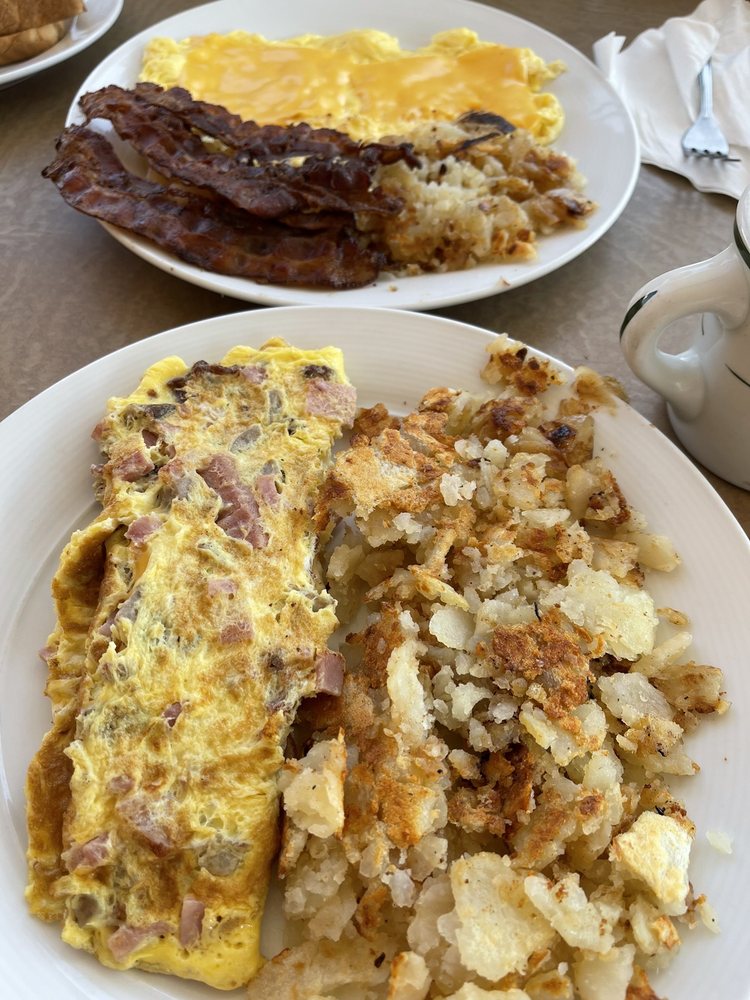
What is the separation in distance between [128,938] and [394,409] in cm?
118

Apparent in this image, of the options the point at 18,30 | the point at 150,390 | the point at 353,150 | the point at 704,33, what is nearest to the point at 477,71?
the point at 353,150

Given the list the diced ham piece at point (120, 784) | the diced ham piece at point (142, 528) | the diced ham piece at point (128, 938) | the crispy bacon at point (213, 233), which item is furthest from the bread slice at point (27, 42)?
the diced ham piece at point (128, 938)

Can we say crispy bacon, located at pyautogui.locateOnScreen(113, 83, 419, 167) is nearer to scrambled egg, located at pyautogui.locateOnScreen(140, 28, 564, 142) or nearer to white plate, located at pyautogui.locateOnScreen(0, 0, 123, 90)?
scrambled egg, located at pyautogui.locateOnScreen(140, 28, 564, 142)

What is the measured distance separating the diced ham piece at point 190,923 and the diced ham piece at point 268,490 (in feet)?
2.25

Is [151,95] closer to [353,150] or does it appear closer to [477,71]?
[353,150]

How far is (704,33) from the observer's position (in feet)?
9.75

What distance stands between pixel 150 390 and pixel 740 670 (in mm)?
1265

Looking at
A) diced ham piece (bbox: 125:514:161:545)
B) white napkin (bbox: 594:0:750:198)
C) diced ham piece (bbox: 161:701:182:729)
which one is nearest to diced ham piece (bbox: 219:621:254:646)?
diced ham piece (bbox: 161:701:182:729)

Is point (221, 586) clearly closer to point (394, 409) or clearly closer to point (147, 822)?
point (147, 822)

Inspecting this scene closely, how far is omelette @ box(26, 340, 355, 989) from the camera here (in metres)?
1.16

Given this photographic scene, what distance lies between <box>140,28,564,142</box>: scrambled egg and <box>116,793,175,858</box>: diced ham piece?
2.13 m

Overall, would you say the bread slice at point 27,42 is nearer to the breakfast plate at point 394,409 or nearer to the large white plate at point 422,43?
the large white plate at point 422,43

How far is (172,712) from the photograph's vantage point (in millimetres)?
1246

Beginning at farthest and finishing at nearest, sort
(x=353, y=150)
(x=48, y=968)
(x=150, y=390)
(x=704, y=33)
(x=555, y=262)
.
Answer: (x=704, y=33) → (x=353, y=150) → (x=555, y=262) → (x=150, y=390) → (x=48, y=968)
